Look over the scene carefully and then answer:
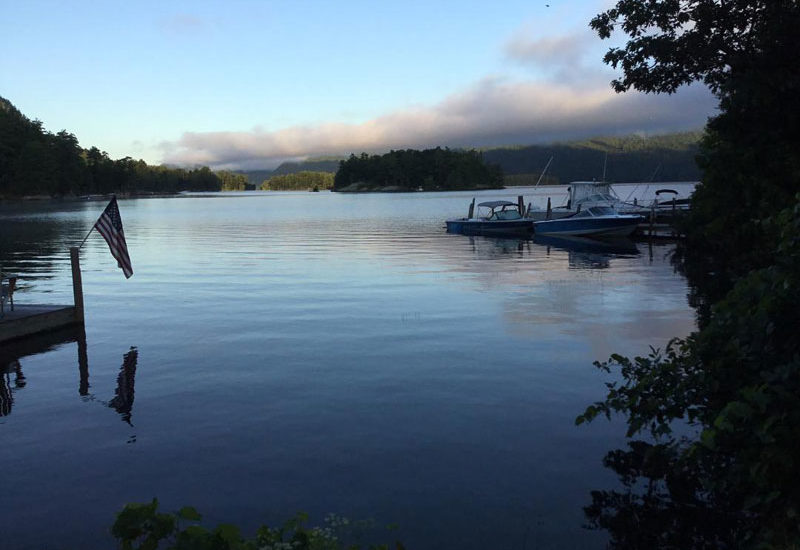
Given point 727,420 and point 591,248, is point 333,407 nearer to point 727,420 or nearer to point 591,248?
point 727,420

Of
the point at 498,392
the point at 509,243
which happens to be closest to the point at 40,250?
the point at 509,243

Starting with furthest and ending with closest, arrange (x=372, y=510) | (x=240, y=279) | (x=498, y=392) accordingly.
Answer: (x=240, y=279)
(x=498, y=392)
(x=372, y=510)

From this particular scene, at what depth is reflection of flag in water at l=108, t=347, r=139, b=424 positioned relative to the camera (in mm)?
11383

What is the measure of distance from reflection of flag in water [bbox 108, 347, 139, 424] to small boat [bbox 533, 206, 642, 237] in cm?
3823

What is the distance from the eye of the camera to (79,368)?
46.6 feet

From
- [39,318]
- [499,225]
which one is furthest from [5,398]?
[499,225]

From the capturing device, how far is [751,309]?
573 centimetres

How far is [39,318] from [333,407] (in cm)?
1033

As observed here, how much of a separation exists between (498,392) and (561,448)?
106 inches

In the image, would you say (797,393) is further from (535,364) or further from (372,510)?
(535,364)

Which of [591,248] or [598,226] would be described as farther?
[598,226]

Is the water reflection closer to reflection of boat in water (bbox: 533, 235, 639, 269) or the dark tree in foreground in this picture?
the dark tree in foreground

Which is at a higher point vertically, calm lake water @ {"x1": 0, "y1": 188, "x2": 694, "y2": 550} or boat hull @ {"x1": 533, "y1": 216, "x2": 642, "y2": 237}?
boat hull @ {"x1": 533, "y1": 216, "x2": 642, "y2": 237}

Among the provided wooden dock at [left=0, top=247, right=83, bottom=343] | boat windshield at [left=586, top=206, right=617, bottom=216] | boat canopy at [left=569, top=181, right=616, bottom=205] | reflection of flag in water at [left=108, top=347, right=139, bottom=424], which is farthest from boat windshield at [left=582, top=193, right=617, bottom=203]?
reflection of flag in water at [left=108, top=347, right=139, bottom=424]
